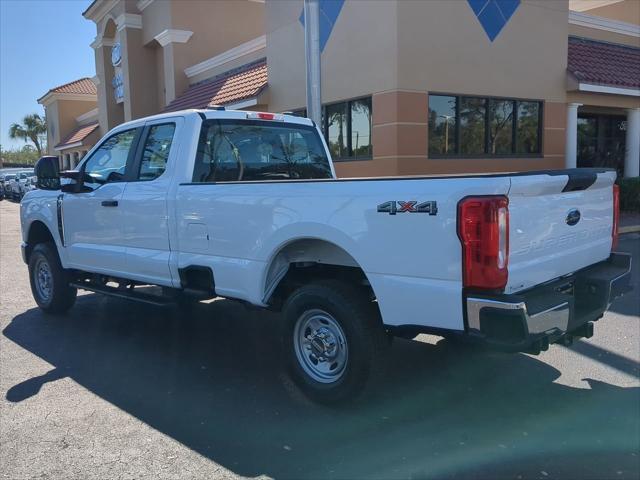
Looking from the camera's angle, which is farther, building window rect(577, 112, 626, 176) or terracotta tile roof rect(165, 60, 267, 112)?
building window rect(577, 112, 626, 176)

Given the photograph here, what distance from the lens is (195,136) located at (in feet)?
16.9

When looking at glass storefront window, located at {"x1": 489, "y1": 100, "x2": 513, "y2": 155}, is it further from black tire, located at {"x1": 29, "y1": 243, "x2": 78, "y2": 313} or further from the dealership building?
black tire, located at {"x1": 29, "y1": 243, "x2": 78, "y2": 313}

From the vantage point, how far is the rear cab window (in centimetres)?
527

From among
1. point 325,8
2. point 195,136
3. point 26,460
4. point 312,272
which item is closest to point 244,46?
point 325,8

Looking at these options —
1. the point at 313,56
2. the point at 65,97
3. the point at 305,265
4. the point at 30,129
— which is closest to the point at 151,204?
the point at 305,265

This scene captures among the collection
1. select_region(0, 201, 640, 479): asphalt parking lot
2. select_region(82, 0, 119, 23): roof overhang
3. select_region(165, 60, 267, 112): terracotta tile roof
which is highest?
select_region(82, 0, 119, 23): roof overhang

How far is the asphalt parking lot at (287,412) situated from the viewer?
3471mm

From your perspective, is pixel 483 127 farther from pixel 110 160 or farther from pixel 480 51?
pixel 110 160

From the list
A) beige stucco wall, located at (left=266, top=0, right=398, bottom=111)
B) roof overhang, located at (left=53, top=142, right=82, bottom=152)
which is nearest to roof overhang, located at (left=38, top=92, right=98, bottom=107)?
roof overhang, located at (left=53, top=142, right=82, bottom=152)

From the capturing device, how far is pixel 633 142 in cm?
1684

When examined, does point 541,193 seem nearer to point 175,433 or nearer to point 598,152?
point 175,433

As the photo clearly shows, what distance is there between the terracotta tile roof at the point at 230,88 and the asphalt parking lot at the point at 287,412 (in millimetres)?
10781

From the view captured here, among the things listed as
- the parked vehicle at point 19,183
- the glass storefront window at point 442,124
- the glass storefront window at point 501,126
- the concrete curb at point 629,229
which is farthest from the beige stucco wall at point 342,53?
the parked vehicle at point 19,183

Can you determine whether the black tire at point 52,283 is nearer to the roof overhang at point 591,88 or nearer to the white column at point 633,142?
the roof overhang at point 591,88
